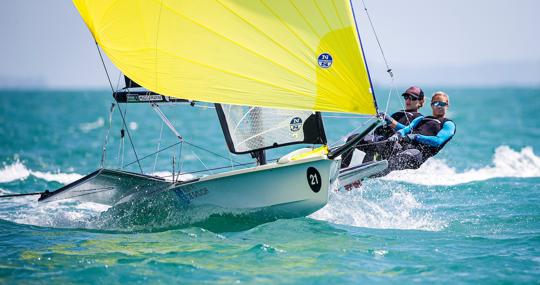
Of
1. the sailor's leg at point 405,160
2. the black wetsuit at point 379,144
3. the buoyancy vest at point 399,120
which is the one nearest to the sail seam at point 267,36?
the black wetsuit at point 379,144

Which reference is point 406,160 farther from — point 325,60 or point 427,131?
point 325,60

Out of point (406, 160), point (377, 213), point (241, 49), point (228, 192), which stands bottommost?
point (377, 213)

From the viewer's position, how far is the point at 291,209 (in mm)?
6195

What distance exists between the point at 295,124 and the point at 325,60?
998 millimetres

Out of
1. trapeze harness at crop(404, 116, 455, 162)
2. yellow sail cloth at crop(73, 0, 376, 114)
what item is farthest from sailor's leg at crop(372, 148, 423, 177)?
yellow sail cloth at crop(73, 0, 376, 114)

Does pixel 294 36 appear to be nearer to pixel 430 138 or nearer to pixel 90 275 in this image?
pixel 430 138

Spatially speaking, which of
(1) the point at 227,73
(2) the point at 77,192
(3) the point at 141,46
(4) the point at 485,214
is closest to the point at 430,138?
(4) the point at 485,214

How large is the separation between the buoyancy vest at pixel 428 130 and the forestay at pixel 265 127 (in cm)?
121

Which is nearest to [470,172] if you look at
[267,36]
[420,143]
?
[420,143]

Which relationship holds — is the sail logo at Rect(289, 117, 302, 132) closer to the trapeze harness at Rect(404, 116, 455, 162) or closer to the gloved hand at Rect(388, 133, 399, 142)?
the gloved hand at Rect(388, 133, 399, 142)

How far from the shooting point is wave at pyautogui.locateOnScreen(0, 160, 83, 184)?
33.7ft

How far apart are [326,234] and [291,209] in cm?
43

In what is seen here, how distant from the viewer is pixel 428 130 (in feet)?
23.6

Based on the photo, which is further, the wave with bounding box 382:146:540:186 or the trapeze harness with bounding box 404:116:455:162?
the wave with bounding box 382:146:540:186
